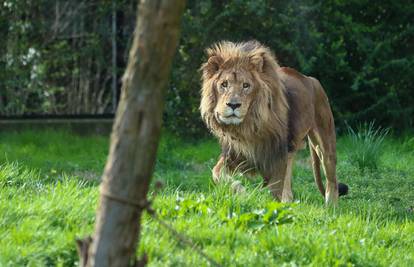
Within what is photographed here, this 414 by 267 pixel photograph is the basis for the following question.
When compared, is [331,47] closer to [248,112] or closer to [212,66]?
[212,66]

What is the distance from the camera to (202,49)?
40.6 feet

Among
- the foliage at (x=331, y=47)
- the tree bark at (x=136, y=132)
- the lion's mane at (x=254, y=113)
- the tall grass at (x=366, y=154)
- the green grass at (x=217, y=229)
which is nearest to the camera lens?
the tree bark at (x=136, y=132)

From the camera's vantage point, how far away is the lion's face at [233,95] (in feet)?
23.1

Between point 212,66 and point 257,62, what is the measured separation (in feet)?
1.22

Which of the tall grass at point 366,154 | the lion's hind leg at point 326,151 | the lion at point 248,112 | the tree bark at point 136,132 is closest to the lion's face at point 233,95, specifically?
the lion at point 248,112

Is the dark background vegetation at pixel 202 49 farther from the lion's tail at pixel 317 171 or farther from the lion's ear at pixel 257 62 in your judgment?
the lion's ear at pixel 257 62

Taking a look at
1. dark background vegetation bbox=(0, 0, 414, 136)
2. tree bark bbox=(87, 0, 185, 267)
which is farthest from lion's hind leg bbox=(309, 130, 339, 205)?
tree bark bbox=(87, 0, 185, 267)

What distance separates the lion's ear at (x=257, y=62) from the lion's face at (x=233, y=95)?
4.0 inches

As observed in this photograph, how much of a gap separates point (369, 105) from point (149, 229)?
837 centimetres

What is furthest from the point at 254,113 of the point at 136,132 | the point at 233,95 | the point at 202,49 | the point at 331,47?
the point at 331,47

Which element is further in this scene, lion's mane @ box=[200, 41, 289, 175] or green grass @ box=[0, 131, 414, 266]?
lion's mane @ box=[200, 41, 289, 175]

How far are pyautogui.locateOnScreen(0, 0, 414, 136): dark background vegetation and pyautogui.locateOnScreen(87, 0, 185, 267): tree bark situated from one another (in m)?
8.35

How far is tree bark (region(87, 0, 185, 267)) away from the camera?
3.51 metres

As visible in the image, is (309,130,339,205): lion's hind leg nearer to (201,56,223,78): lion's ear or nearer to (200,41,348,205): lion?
(200,41,348,205): lion
